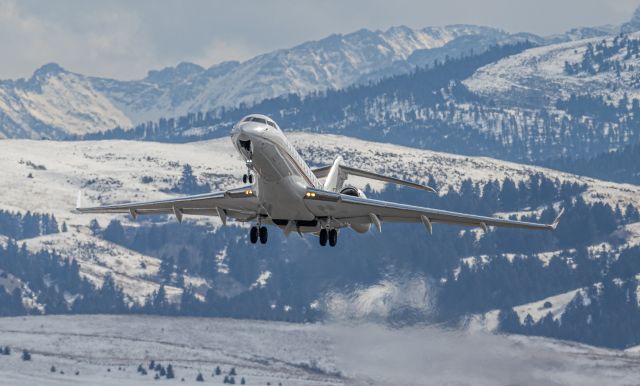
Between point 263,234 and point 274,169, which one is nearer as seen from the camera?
point 274,169

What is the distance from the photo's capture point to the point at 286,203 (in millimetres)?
90562

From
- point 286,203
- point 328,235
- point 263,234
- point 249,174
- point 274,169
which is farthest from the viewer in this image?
point 263,234

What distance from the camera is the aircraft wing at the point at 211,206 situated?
9238cm

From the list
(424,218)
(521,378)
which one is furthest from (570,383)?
(424,218)

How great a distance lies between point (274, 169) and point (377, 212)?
31.5ft

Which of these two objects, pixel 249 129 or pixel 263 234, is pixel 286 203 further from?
pixel 263 234

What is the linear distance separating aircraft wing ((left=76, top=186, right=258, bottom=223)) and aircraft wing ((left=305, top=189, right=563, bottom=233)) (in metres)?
3.87

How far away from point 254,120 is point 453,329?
104m

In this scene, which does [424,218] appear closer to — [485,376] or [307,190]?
[307,190]

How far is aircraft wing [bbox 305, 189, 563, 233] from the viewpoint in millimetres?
91500

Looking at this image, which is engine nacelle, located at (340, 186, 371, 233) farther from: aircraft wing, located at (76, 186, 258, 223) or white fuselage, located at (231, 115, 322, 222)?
aircraft wing, located at (76, 186, 258, 223)

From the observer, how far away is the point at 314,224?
9500 cm

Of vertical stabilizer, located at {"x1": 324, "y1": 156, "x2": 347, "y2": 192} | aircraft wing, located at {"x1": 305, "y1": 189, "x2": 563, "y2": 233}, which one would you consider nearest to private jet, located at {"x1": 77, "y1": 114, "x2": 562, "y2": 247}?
aircraft wing, located at {"x1": 305, "y1": 189, "x2": 563, "y2": 233}

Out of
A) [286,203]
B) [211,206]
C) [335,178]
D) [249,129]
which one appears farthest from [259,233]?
[335,178]
